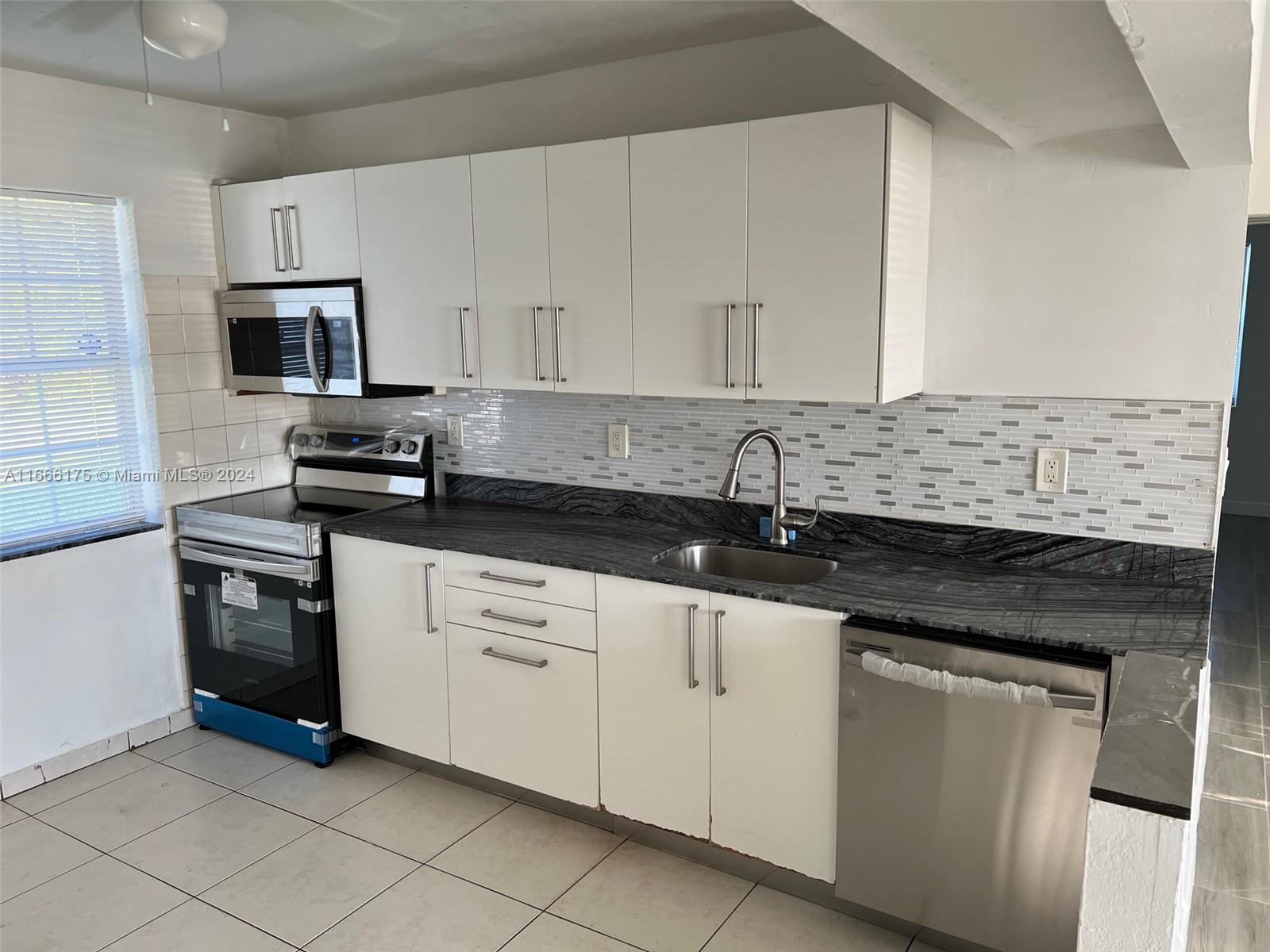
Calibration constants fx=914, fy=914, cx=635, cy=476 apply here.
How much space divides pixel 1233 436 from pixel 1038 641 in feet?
21.6

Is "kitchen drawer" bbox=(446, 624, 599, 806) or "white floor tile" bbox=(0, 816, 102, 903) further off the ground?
"kitchen drawer" bbox=(446, 624, 599, 806)

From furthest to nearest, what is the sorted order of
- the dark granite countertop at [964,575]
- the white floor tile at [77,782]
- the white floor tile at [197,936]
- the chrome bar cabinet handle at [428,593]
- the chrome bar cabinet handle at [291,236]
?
the chrome bar cabinet handle at [291,236] < the white floor tile at [77,782] < the chrome bar cabinet handle at [428,593] < the white floor tile at [197,936] < the dark granite countertop at [964,575]

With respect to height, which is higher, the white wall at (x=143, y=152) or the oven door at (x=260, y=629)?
the white wall at (x=143, y=152)

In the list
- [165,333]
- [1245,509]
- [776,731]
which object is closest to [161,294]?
[165,333]

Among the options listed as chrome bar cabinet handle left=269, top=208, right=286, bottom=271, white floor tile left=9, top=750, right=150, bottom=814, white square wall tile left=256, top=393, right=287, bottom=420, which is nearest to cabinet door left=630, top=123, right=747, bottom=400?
chrome bar cabinet handle left=269, top=208, right=286, bottom=271

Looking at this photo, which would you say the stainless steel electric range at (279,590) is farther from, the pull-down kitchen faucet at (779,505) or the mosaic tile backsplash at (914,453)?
the pull-down kitchen faucet at (779,505)

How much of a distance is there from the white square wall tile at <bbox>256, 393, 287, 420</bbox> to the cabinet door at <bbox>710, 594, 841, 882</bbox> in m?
2.29

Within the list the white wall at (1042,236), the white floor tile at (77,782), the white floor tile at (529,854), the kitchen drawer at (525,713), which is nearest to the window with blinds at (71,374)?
the white floor tile at (77,782)

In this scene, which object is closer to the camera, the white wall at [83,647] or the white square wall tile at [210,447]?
the white wall at [83,647]

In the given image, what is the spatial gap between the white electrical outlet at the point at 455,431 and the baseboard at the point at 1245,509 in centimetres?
640

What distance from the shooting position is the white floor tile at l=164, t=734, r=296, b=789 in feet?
10.5

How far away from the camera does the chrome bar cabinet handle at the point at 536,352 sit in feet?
9.27

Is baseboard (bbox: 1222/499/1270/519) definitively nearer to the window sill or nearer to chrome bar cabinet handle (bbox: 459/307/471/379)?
chrome bar cabinet handle (bbox: 459/307/471/379)

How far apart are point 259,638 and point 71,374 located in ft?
3.77
